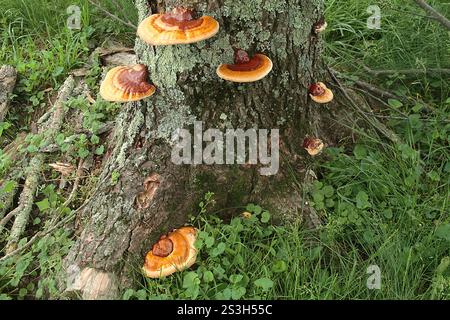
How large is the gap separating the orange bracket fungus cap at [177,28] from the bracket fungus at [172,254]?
129cm

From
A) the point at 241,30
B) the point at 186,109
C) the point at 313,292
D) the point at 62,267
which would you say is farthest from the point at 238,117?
the point at 62,267

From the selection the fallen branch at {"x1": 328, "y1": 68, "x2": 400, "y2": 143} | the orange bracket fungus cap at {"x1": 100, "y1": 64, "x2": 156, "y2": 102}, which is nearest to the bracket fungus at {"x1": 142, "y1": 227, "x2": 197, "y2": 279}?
the orange bracket fungus cap at {"x1": 100, "y1": 64, "x2": 156, "y2": 102}

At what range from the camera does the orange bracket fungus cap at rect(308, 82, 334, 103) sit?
338 centimetres

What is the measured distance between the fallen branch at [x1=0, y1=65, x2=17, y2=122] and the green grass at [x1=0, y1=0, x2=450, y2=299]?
10 cm

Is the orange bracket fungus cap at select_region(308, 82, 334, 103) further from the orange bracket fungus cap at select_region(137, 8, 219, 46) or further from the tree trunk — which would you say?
the orange bracket fungus cap at select_region(137, 8, 219, 46)

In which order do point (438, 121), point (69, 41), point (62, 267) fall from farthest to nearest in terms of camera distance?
point (69, 41), point (438, 121), point (62, 267)

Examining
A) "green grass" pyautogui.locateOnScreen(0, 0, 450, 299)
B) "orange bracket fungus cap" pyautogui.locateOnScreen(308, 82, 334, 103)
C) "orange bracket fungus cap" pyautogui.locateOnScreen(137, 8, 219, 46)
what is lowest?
"green grass" pyautogui.locateOnScreen(0, 0, 450, 299)

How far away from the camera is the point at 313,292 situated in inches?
120

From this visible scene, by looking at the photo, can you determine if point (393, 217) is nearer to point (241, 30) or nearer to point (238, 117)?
point (238, 117)

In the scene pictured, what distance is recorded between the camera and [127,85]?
2906mm

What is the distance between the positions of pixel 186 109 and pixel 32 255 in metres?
1.55

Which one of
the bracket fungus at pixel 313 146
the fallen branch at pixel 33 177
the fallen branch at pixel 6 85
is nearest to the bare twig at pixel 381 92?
the bracket fungus at pixel 313 146

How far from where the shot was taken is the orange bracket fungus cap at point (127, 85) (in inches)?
113

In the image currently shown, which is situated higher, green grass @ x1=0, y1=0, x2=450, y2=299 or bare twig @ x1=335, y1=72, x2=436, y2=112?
bare twig @ x1=335, y1=72, x2=436, y2=112
